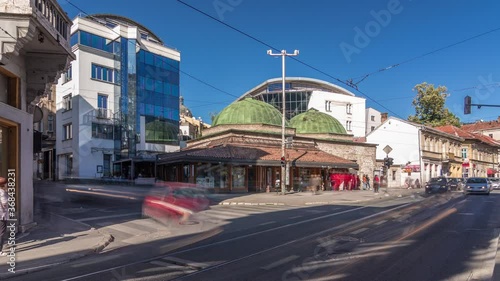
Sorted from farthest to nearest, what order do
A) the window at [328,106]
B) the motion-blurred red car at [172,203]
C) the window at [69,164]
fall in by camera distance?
the window at [328,106]
the window at [69,164]
the motion-blurred red car at [172,203]

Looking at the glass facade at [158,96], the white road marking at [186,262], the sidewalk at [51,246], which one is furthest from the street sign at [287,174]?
the white road marking at [186,262]

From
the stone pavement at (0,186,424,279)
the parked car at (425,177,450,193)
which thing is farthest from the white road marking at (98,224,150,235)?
the parked car at (425,177,450,193)

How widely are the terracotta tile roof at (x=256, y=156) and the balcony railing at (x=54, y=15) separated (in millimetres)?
16370

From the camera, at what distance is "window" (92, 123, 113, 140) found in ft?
137

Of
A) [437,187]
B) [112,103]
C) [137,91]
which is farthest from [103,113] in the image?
[437,187]

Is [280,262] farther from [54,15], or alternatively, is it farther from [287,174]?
[287,174]

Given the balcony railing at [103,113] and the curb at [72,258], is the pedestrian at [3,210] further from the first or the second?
the balcony railing at [103,113]

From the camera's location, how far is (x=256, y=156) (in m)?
31.0

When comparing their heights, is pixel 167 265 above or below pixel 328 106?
below

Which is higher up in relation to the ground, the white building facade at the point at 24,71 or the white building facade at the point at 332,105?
the white building facade at the point at 332,105

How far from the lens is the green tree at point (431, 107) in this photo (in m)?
67.1

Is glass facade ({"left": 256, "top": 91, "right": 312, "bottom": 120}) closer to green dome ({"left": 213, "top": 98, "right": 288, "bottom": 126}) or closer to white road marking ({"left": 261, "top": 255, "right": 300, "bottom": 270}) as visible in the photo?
green dome ({"left": 213, "top": 98, "right": 288, "bottom": 126})

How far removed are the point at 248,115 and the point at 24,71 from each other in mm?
27254

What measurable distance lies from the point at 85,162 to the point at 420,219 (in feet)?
114
